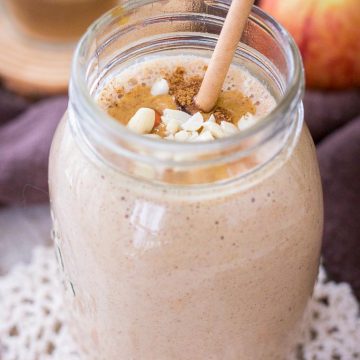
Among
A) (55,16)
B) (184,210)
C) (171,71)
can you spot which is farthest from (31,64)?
(184,210)

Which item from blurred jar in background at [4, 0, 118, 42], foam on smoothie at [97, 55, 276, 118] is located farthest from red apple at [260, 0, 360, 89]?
foam on smoothie at [97, 55, 276, 118]

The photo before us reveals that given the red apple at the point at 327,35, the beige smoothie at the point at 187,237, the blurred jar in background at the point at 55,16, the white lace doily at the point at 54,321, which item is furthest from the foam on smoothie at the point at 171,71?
the blurred jar in background at the point at 55,16

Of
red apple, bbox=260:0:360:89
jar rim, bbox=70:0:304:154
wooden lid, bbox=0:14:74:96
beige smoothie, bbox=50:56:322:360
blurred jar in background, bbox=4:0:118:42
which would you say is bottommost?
wooden lid, bbox=0:14:74:96

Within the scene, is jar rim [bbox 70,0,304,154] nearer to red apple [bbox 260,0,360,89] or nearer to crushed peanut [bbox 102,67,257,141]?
crushed peanut [bbox 102,67,257,141]

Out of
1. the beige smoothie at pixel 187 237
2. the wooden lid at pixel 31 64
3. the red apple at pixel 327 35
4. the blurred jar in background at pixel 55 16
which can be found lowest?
the wooden lid at pixel 31 64

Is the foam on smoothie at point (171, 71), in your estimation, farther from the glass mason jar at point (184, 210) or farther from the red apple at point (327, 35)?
the red apple at point (327, 35)

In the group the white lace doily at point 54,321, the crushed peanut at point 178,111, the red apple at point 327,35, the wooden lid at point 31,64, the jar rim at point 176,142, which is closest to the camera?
the jar rim at point 176,142

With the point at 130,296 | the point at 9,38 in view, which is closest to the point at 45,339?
the point at 130,296
